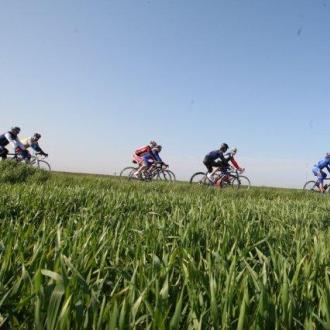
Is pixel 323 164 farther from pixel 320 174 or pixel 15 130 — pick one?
pixel 15 130

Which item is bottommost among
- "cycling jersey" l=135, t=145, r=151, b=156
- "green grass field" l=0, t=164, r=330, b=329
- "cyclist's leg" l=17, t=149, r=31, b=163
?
"green grass field" l=0, t=164, r=330, b=329

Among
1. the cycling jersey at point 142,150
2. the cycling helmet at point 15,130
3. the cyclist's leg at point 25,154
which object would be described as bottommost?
the cyclist's leg at point 25,154

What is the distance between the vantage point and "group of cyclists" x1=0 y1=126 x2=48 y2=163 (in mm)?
18188

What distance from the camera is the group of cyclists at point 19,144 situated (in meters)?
18.2

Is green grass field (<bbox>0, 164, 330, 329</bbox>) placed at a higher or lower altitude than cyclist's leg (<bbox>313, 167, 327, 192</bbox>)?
lower

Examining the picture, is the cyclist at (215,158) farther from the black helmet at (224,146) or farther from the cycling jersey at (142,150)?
the cycling jersey at (142,150)

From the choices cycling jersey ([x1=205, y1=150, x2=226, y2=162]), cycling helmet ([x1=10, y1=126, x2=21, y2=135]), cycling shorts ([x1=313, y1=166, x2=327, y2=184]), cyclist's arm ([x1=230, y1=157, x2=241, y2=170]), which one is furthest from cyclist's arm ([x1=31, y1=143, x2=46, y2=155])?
cycling shorts ([x1=313, y1=166, x2=327, y2=184])

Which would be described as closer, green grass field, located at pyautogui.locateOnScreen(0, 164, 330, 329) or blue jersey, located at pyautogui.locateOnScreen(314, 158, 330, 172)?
green grass field, located at pyautogui.locateOnScreen(0, 164, 330, 329)

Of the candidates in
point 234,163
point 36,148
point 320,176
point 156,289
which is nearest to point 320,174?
point 320,176

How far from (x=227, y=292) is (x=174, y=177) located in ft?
58.1

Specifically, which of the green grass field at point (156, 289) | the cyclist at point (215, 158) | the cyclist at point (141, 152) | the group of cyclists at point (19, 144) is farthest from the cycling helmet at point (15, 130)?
the green grass field at point (156, 289)

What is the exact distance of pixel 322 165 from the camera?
1892cm

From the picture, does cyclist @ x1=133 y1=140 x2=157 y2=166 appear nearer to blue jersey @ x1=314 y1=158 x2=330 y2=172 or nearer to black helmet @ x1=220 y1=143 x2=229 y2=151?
black helmet @ x1=220 y1=143 x2=229 y2=151

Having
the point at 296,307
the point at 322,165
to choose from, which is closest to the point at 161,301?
the point at 296,307
